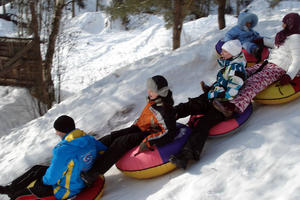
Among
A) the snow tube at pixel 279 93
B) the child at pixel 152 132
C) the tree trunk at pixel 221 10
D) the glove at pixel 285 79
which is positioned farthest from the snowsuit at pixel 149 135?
the tree trunk at pixel 221 10

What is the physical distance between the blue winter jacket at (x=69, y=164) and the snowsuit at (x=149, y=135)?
0.15 m

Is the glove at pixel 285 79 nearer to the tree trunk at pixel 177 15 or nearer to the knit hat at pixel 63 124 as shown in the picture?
the knit hat at pixel 63 124

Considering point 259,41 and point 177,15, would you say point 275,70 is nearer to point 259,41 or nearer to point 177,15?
point 259,41

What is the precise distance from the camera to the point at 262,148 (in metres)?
2.48

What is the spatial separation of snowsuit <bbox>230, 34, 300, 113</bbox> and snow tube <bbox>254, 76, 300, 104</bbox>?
0.09 m

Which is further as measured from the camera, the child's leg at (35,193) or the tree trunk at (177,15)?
the tree trunk at (177,15)

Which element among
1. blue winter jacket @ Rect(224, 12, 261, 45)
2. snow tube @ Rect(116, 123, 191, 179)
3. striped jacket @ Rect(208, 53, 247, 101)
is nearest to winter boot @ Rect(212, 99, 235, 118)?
striped jacket @ Rect(208, 53, 247, 101)

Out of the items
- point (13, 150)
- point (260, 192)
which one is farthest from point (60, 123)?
point (13, 150)

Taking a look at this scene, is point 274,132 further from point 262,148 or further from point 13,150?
point 13,150

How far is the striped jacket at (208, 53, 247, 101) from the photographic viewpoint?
2.98 m

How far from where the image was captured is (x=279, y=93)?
10.5 ft

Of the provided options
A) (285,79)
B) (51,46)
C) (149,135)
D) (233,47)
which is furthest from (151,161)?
(51,46)

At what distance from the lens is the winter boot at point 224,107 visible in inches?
114

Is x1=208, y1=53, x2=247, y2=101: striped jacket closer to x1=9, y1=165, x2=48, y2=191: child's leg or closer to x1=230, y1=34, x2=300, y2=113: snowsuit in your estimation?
x1=230, y1=34, x2=300, y2=113: snowsuit
